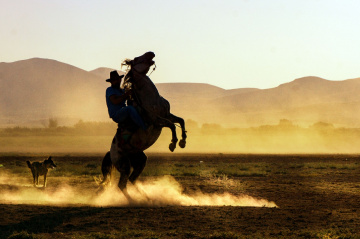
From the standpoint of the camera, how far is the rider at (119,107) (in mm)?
11688

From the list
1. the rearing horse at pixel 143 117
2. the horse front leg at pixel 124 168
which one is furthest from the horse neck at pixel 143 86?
the horse front leg at pixel 124 168

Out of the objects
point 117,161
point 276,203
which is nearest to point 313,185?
point 276,203

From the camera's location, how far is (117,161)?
40.7ft

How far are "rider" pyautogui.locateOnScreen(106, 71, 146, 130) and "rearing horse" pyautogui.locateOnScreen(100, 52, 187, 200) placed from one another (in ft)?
0.58

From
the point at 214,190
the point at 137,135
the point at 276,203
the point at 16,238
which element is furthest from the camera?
the point at 214,190

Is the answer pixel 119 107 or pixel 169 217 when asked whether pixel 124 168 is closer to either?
pixel 119 107

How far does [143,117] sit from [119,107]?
27.2 inches

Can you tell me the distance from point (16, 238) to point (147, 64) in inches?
194

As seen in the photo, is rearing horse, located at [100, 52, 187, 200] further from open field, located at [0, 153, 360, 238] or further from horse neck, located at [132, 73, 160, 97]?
open field, located at [0, 153, 360, 238]

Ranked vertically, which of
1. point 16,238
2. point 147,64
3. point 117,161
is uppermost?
point 147,64

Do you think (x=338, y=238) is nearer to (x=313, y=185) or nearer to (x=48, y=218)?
(x=48, y=218)

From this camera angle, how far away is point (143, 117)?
11781 millimetres

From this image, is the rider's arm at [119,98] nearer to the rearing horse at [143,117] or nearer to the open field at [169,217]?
the rearing horse at [143,117]

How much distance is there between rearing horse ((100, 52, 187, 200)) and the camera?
1175 cm
